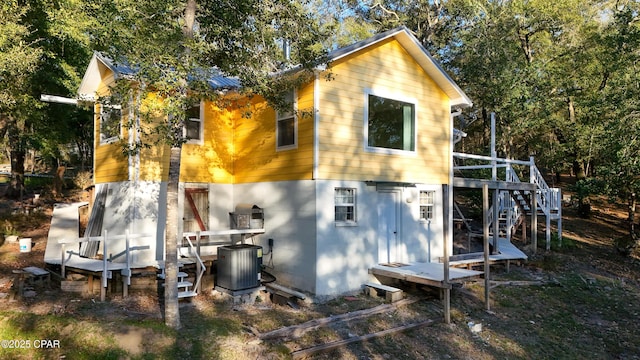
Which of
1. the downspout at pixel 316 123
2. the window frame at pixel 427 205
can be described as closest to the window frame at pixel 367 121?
the window frame at pixel 427 205

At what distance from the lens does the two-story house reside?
971 centimetres

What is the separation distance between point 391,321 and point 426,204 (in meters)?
4.44

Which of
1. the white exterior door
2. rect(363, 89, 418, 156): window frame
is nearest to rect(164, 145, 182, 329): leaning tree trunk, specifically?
rect(363, 89, 418, 156): window frame

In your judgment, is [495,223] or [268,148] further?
[495,223]

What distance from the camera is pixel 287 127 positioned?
10406 mm

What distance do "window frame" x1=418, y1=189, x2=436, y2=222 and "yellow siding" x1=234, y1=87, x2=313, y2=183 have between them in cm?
389

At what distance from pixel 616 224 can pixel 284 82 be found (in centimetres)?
1995

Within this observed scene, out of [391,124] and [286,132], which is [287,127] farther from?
[391,124]

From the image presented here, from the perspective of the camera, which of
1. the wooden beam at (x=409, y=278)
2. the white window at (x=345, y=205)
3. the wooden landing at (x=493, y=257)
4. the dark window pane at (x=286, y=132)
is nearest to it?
the wooden beam at (x=409, y=278)

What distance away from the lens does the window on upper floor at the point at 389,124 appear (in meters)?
10.7

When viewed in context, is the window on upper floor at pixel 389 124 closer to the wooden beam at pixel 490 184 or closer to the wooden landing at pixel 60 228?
the wooden beam at pixel 490 184

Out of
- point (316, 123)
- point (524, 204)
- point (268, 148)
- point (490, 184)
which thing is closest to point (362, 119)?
point (316, 123)

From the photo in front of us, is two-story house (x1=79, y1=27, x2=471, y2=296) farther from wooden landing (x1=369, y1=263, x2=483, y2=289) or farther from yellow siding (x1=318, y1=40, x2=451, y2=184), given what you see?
wooden landing (x1=369, y1=263, x2=483, y2=289)

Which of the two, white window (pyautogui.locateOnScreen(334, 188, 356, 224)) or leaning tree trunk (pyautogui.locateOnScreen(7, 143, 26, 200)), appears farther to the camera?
leaning tree trunk (pyautogui.locateOnScreen(7, 143, 26, 200))
